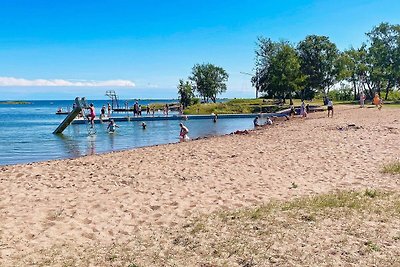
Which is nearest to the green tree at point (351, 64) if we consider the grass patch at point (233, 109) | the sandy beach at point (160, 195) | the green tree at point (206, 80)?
the grass patch at point (233, 109)

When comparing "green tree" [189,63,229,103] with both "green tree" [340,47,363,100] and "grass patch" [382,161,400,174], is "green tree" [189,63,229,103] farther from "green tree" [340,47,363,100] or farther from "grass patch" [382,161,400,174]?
"grass patch" [382,161,400,174]

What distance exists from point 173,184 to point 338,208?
13.8 feet

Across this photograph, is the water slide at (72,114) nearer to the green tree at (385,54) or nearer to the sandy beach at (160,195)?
the sandy beach at (160,195)

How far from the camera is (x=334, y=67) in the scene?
216 feet

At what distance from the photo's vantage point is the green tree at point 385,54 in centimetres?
5530

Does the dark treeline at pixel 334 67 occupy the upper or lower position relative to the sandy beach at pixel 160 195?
upper

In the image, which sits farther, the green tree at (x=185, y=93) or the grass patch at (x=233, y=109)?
the green tree at (x=185, y=93)

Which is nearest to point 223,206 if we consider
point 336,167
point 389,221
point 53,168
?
point 389,221

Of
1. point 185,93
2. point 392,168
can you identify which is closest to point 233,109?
point 185,93

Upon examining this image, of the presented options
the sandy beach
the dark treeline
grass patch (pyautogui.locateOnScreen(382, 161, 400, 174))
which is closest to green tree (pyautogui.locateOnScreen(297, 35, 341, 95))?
the dark treeline

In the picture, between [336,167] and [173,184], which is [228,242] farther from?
[336,167]

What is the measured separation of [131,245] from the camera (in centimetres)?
616

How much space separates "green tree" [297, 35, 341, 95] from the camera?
215 ft

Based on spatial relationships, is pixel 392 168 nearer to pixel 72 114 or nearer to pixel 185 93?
pixel 72 114
